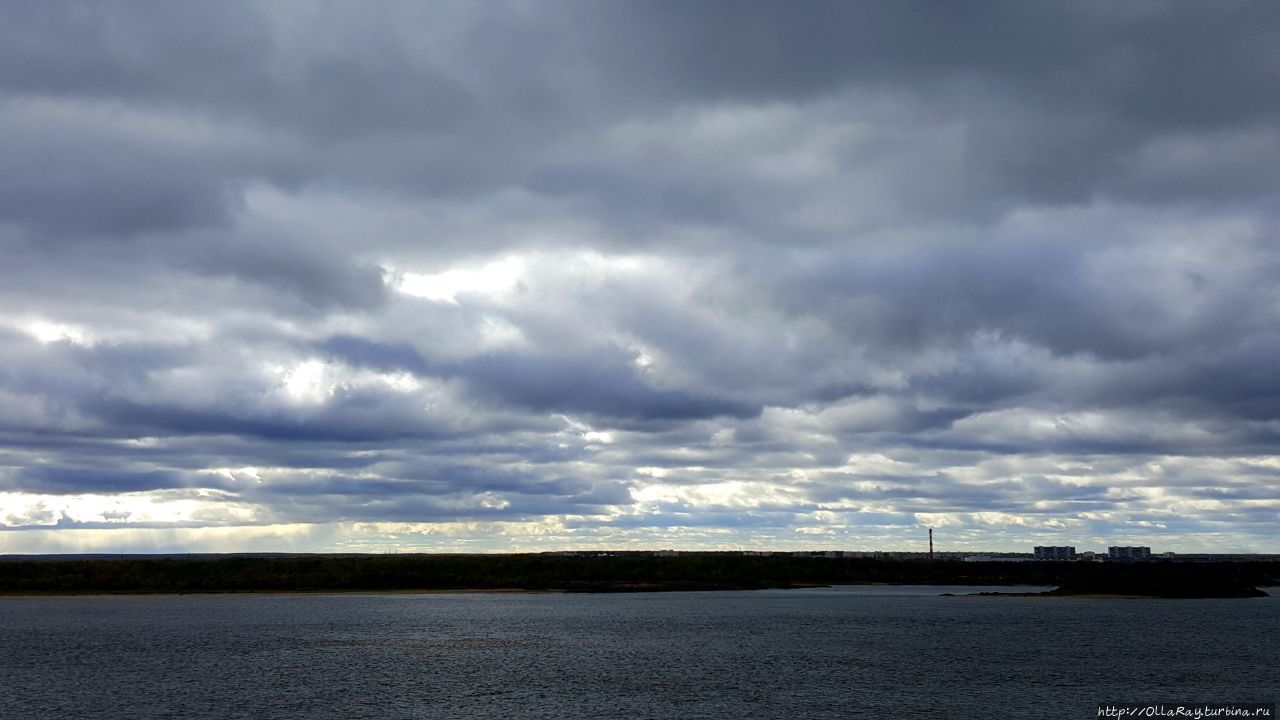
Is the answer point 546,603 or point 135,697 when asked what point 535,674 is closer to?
point 135,697

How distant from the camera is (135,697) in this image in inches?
2790

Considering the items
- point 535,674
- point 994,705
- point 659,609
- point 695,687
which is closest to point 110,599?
point 659,609

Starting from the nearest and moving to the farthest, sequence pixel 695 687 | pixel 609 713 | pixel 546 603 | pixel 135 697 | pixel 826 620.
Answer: pixel 609 713, pixel 135 697, pixel 695 687, pixel 826 620, pixel 546 603

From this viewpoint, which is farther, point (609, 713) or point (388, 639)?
point (388, 639)

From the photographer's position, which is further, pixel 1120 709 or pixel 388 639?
pixel 388 639

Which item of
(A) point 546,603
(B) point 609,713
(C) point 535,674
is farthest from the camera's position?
(A) point 546,603

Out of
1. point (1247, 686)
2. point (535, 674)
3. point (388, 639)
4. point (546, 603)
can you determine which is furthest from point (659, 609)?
point (1247, 686)

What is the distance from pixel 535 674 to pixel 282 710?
20192 millimetres

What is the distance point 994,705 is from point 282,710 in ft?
132

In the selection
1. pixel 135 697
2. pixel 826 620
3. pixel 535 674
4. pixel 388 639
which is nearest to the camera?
pixel 135 697

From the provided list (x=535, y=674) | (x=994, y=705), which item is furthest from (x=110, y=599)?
(x=994, y=705)

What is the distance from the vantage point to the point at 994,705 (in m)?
67.7

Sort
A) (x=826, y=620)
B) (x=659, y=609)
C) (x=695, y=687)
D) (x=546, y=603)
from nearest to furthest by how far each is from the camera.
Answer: (x=695, y=687) → (x=826, y=620) → (x=659, y=609) → (x=546, y=603)

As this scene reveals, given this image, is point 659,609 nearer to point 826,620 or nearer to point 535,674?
point 826,620
